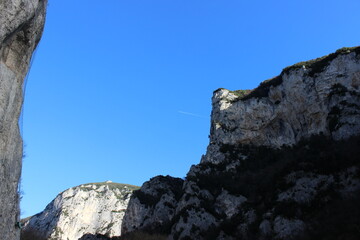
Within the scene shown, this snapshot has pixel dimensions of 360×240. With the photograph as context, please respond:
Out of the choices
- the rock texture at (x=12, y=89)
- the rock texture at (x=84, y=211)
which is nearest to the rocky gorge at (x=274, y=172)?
the rock texture at (x=12, y=89)

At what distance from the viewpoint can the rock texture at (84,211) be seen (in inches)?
4513

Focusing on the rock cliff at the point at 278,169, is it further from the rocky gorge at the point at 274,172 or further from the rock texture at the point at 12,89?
the rock texture at the point at 12,89

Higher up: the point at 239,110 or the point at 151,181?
the point at 239,110

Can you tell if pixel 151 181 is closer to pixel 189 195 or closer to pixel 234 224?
Result: pixel 189 195

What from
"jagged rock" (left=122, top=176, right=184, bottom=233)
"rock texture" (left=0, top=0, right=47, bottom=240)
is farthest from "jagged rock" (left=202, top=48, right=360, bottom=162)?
"rock texture" (left=0, top=0, right=47, bottom=240)

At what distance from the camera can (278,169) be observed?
3372 cm

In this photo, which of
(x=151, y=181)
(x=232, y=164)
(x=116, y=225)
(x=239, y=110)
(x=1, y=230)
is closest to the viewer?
(x=1, y=230)

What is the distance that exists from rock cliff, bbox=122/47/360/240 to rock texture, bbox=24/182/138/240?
71.9m

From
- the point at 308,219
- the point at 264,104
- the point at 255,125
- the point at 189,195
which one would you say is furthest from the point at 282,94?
the point at 308,219

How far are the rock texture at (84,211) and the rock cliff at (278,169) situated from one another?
71870mm

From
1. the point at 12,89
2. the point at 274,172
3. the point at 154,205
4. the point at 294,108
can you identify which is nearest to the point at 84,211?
the point at 154,205

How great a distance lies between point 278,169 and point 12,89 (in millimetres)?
28492

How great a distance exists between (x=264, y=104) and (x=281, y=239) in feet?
125

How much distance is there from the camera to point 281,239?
19469 millimetres
